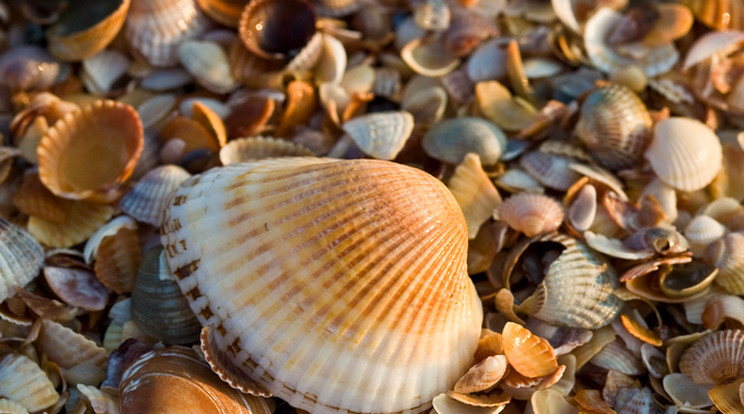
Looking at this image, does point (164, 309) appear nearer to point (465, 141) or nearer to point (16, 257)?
point (16, 257)

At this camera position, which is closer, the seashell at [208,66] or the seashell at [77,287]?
the seashell at [77,287]

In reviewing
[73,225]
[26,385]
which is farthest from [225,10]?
[26,385]

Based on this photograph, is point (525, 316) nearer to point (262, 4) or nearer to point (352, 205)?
point (352, 205)

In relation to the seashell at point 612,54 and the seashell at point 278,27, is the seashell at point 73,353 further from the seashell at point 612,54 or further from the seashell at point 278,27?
the seashell at point 612,54

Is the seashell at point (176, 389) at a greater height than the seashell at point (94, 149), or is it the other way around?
the seashell at point (94, 149)

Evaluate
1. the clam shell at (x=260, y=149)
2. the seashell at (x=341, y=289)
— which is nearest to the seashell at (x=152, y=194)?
the clam shell at (x=260, y=149)
